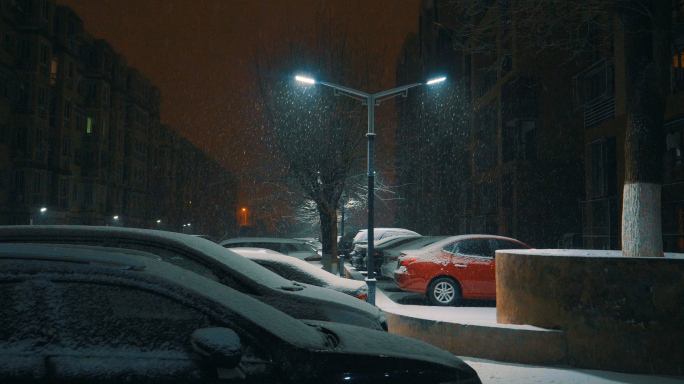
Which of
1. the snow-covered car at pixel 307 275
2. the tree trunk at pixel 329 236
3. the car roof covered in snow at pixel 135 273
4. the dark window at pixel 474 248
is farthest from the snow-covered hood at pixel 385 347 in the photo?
the tree trunk at pixel 329 236

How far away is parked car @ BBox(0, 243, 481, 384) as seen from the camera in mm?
2777

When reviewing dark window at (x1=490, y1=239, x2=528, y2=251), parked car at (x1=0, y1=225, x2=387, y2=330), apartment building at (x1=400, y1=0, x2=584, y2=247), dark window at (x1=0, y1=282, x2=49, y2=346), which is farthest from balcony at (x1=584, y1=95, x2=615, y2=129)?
dark window at (x1=0, y1=282, x2=49, y2=346)

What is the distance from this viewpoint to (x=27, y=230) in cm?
567

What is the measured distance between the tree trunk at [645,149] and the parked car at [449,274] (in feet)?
16.5

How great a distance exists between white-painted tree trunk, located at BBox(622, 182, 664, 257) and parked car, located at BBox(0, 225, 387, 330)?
3980 mm

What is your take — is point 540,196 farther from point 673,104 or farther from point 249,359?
point 249,359

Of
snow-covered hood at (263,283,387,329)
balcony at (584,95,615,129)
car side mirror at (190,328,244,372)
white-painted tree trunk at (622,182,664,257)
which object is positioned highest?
balcony at (584,95,615,129)

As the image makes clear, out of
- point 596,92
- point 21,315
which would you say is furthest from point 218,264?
point 596,92

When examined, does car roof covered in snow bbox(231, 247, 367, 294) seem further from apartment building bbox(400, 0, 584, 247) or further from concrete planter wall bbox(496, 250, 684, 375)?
apartment building bbox(400, 0, 584, 247)

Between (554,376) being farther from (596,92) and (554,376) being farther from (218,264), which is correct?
(596,92)

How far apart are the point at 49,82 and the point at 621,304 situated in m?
48.9

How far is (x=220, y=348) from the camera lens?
8.99ft

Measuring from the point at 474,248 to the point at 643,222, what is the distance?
5.59 metres

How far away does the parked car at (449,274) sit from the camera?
12.8 metres
